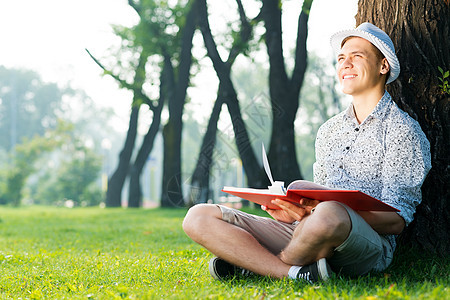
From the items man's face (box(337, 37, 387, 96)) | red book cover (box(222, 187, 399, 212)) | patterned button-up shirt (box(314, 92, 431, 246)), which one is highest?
man's face (box(337, 37, 387, 96))

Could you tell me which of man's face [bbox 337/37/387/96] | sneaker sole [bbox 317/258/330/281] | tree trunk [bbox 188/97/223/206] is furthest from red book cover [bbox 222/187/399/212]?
tree trunk [bbox 188/97/223/206]

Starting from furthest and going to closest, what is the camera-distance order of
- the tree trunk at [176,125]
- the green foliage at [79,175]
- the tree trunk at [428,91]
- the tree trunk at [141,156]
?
the green foliage at [79,175], the tree trunk at [141,156], the tree trunk at [176,125], the tree trunk at [428,91]

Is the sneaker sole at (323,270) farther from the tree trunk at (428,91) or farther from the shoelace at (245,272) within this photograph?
the tree trunk at (428,91)

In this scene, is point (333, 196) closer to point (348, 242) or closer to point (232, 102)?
point (348, 242)

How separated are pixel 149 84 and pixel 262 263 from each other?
18.8 metres

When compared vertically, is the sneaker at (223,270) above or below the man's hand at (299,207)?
below

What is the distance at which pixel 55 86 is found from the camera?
67188mm

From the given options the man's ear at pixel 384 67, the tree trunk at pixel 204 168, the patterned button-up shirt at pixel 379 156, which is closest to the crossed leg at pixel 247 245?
the patterned button-up shirt at pixel 379 156

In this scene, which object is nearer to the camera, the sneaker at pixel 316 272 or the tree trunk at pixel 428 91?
the sneaker at pixel 316 272

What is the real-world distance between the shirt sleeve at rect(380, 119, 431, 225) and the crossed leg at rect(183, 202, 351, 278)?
19.2 inches

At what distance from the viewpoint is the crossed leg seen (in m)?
3.19

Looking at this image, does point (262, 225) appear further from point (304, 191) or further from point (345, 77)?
point (345, 77)

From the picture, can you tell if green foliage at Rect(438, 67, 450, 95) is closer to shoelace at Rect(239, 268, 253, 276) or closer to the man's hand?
Result: the man's hand

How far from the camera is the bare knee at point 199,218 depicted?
3543 millimetres
